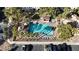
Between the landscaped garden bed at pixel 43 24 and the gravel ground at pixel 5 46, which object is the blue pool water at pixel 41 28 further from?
the gravel ground at pixel 5 46

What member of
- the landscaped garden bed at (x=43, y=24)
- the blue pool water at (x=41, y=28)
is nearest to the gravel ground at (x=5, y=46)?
the landscaped garden bed at (x=43, y=24)

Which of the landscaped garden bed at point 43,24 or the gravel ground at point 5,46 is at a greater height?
the landscaped garden bed at point 43,24

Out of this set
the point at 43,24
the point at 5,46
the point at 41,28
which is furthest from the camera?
the point at 43,24

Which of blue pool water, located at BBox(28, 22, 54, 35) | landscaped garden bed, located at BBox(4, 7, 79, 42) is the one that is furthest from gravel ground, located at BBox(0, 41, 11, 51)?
blue pool water, located at BBox(28, 22, 54, 35)

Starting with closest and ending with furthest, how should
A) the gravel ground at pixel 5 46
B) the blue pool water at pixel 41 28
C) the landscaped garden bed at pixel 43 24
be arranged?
the gravel ground at pixel 5 46
the landscaped garden bed at pixel 43 24
the blue pool water at pixel 41 28

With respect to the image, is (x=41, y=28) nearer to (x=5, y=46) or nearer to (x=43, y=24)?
(x=43, y=24)

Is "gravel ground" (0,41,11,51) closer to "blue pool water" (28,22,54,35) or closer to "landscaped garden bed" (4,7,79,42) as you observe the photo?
"landscaped garden bed" (4,7,79,42)

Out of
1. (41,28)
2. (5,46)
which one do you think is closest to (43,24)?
(41,28)
